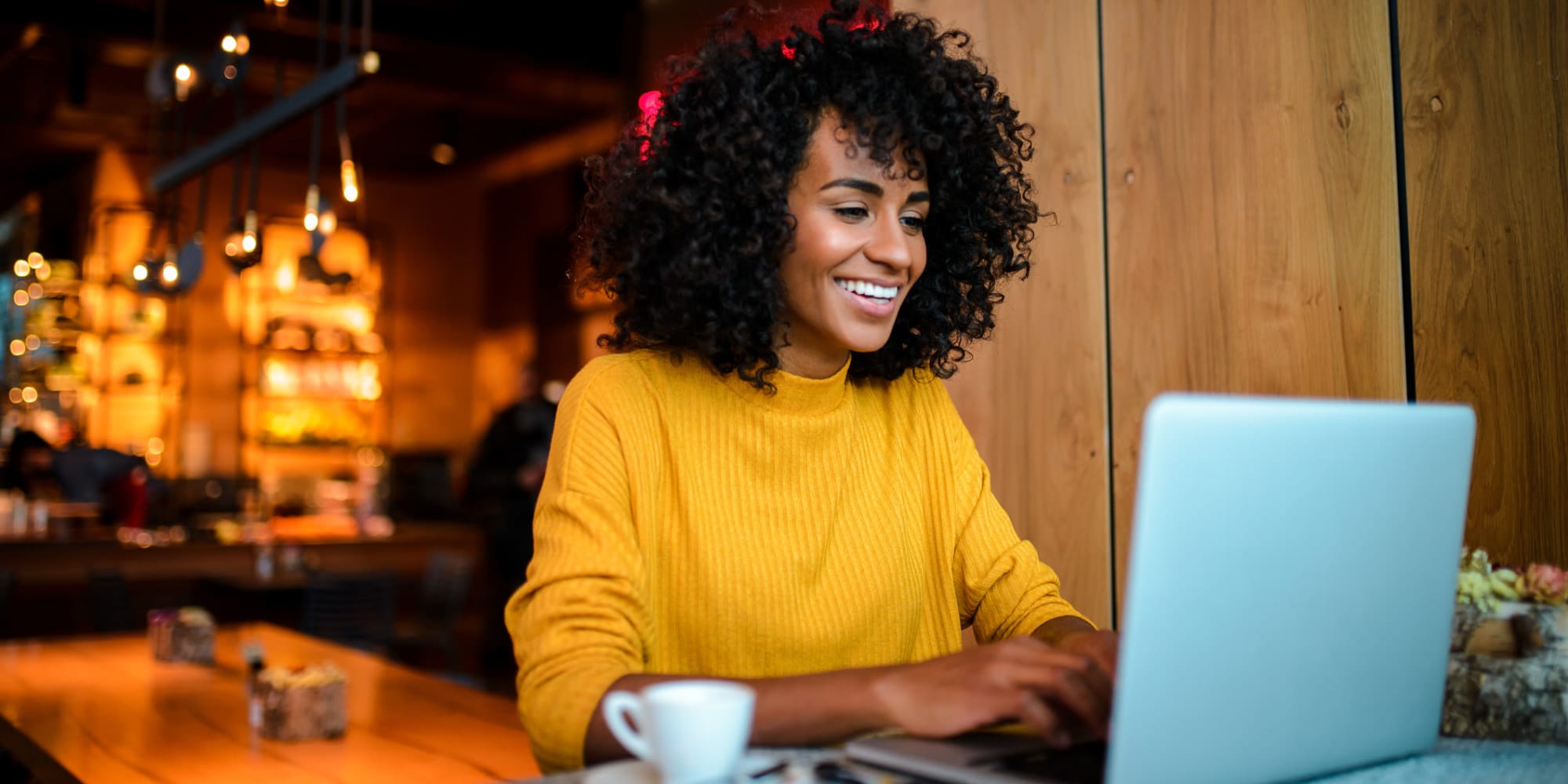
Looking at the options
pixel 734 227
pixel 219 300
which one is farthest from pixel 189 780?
pixel 219 300

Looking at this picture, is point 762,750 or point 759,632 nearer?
point 762,750

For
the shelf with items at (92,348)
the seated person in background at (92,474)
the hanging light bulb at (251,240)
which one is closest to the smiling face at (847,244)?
the hanging light bulb at (251,240)

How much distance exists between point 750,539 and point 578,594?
0.94 feet

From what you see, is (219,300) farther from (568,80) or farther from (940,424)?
(940,424)

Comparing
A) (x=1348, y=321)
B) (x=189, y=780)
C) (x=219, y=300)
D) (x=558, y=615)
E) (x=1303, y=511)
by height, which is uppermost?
(x=219, y=300)

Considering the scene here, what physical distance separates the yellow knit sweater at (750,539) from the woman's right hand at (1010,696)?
31 cm

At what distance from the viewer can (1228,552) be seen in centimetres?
82

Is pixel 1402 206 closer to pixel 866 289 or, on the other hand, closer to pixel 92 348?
pixel 866 289

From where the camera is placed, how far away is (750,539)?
146 cm

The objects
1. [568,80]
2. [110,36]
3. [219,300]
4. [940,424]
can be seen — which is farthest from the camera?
[219,300]

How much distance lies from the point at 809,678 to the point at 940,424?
707 millimetres

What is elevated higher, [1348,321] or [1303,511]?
[1348,321]

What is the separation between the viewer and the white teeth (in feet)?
5.02

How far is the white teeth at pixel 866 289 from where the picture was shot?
1531mm
